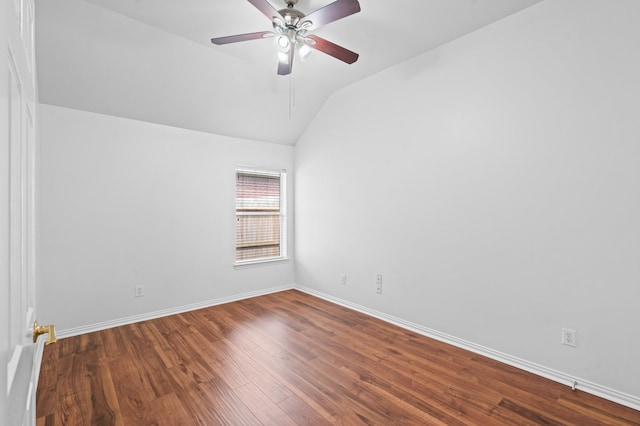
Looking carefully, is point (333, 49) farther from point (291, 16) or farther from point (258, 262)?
point (258, 262)

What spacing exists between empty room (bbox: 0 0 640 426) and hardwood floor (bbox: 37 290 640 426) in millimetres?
21

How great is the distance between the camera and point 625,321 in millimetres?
2039

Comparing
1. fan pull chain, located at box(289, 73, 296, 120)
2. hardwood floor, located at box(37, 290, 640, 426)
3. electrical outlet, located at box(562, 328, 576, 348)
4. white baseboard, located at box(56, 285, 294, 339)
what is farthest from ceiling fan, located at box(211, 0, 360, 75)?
white baseboard, located at box(56, 285, 294, 339)

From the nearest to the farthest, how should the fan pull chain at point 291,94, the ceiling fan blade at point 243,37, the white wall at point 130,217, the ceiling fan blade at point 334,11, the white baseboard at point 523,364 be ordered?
the ceiling fan blade at point 334,11
the white baseboard at point 523,364
the ceiling fan blade at point 243,37
the white wall at point 130,217
the fan pull chain at point 291,94

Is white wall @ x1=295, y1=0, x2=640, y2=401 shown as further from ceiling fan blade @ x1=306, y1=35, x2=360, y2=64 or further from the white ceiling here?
ceiling fan blade @ x1=306, y1=35, x2=360, y2=64

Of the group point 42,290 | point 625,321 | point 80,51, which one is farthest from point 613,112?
point 42,290

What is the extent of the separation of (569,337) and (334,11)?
112 inches

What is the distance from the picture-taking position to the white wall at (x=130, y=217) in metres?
3.04

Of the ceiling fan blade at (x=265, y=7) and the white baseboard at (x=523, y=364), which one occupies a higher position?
the ceiling fan blade at (x=265, y=7)

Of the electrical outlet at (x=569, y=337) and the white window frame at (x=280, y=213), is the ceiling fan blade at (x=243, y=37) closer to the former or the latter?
the white window frame at (x=280, y=213)

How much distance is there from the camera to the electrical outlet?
2.23 meters

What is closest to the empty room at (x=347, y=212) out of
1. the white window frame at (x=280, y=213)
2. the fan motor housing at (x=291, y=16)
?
the fan motor housing at (x=291, y=16)

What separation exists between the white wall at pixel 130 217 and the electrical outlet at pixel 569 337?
357 cm

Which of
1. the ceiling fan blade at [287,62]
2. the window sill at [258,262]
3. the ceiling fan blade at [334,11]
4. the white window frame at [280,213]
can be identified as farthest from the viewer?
the white window frame at [280,213]
